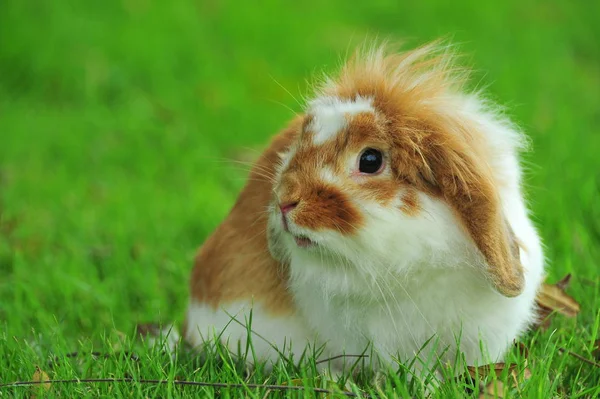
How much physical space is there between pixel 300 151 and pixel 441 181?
420 mm

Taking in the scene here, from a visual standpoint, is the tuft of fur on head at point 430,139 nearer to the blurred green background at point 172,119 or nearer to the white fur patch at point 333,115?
the white fur patch at point 333,115

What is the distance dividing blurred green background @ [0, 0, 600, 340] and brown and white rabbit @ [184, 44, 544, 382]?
594mm

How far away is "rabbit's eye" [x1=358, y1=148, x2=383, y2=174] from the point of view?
250 cm

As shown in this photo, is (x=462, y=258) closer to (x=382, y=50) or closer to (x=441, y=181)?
(x=441, y=181)


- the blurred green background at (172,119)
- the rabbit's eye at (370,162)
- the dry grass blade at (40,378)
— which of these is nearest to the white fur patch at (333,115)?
the rabbit's eye at (370,162)

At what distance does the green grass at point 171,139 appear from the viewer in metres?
3.21

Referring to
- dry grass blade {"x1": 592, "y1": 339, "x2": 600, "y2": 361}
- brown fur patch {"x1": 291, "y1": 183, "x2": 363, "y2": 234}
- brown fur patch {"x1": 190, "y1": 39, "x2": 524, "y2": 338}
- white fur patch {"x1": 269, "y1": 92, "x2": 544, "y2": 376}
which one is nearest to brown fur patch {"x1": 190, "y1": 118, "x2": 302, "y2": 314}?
white fur patch {"x1": 269, "y1": 92, "x2": 544, "y2": 376}

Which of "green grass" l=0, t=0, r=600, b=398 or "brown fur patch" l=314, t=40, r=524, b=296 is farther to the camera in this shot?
"green grass" l=0, t=0, r=600, b=398

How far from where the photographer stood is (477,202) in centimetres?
244

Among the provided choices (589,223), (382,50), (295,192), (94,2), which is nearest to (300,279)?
(295,192)

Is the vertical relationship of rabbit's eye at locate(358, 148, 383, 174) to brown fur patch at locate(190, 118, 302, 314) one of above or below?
above

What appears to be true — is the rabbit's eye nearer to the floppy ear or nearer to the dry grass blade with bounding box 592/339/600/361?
the floppy ear

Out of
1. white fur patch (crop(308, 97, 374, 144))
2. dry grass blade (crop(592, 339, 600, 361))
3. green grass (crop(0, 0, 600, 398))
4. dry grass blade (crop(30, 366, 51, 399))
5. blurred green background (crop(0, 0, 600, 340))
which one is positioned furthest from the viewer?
blurred green background (crop(0, 0, 600, 340))

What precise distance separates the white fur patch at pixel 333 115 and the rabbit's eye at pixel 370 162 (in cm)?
11
